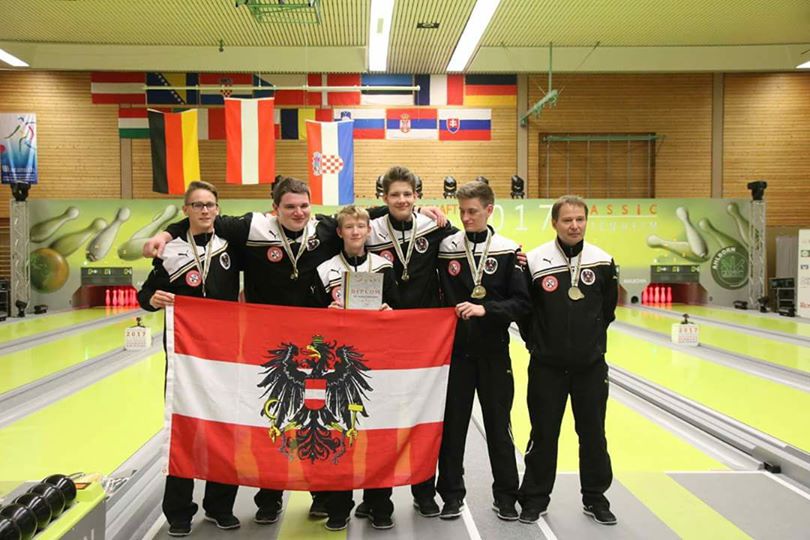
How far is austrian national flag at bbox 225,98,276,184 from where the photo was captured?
13.7 metres

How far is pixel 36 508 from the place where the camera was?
7.73ft

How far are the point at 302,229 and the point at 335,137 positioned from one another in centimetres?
1049

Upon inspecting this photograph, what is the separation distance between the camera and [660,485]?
4125 millimetres

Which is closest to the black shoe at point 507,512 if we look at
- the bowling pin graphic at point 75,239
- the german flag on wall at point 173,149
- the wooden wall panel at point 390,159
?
the german flag on wall at point 173,149

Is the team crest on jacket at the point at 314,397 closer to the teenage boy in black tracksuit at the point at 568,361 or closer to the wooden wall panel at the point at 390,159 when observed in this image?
the teenage boy in black tracksuit at the point at 568,361

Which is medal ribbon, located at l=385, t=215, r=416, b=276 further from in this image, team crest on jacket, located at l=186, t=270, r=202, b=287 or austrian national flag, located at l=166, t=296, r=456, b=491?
team crest on jacket, located at l=186, t=270, r=202, b=287

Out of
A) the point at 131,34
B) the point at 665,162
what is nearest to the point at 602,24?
the point at 665,162

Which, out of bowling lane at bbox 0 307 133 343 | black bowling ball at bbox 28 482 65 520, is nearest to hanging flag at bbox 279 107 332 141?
bowling lane at bbox 0 307 133 343

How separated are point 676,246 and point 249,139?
10.2m

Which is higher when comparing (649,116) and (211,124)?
(649,116)

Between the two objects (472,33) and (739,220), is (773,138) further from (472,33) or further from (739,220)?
(472,33)

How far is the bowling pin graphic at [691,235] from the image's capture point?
15.4 meters

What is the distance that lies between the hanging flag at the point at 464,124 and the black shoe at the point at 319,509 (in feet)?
49.9

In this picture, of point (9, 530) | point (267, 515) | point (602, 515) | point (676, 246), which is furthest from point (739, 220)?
point (9, 530)
